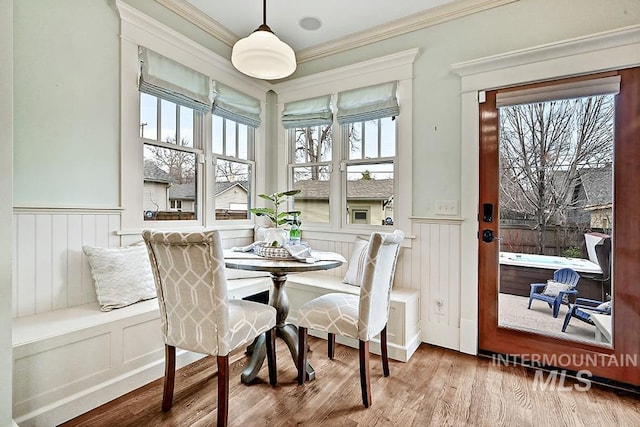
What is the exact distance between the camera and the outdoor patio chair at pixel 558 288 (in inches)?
88.3

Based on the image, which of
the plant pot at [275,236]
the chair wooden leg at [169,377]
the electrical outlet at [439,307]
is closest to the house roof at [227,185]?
the plant pot at [275,236]

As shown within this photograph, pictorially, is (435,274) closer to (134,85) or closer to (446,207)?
(446,207)

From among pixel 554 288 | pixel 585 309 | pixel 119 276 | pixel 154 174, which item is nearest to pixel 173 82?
pixel 154 174

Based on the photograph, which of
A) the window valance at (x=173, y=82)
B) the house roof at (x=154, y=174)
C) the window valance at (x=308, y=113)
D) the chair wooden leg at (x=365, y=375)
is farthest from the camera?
the window valance at (x=308, y=113)

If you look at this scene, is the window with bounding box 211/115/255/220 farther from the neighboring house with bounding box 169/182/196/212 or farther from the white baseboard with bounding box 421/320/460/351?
the white baseboard with bounding box 421/320/460/351

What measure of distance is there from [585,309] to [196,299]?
101 inches

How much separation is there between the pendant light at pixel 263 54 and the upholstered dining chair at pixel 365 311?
1306 millimetres

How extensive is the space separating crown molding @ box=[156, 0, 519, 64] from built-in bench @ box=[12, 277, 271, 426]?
243cm

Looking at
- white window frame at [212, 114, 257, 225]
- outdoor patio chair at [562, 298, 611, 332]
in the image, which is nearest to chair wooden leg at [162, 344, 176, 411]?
white window frame at [212, 114, 257, 225]

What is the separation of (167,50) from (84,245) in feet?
5.47

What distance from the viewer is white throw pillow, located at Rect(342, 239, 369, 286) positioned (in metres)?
2.85

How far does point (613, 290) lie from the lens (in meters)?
2.11

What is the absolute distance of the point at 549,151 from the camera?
2.29m

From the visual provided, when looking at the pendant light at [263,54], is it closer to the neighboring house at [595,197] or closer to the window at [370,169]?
the window at [370,169]
